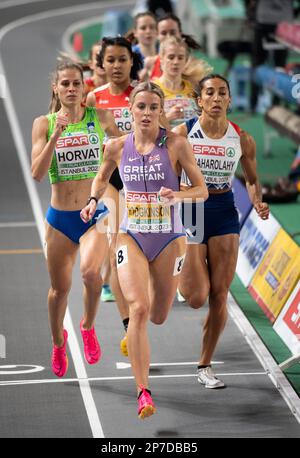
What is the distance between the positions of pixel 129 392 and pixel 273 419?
122 centimetres

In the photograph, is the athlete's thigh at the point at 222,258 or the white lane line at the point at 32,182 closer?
the white lane line at the point at 32,182

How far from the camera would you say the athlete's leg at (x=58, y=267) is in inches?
394

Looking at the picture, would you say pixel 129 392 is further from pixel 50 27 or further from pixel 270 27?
pixel 50 27

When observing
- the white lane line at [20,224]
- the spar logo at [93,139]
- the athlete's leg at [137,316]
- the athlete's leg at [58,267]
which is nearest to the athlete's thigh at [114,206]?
the athlete's leg at [58,267]

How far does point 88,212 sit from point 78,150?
91 centimetres

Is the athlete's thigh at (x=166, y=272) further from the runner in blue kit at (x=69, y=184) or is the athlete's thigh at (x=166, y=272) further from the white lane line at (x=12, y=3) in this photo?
the white lane line at (x=12, y=3)

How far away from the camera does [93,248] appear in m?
9.96

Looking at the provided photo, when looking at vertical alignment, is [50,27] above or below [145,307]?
above

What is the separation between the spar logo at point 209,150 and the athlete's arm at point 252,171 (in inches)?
7.4

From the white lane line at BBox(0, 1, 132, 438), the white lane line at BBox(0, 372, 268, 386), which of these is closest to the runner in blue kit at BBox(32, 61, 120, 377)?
the white lane line at BBox(0, 372, 268, 386)

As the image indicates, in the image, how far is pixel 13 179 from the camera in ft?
57.9

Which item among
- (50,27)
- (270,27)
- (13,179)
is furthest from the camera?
(50,27)

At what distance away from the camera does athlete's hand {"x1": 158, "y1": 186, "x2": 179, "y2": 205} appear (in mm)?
8867
